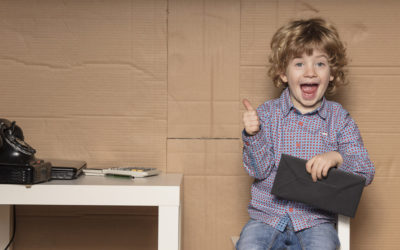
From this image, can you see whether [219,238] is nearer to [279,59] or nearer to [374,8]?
[279,59]

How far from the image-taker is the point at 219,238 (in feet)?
4.73

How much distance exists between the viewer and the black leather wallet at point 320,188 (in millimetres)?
991

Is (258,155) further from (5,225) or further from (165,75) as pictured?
(5,225)

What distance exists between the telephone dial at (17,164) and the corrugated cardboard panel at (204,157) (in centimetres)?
45

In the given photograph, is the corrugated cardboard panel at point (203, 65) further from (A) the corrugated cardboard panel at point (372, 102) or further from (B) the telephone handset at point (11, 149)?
(B) the telephone handset at point (11, 149)

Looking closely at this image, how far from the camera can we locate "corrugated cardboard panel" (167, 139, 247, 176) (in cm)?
143

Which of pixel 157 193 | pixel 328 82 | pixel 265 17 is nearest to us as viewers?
pixel 157 193

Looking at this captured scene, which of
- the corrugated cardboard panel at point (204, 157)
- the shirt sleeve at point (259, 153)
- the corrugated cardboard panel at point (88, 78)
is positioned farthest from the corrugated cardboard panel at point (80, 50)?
the shirt sleeve at point (259, 153)

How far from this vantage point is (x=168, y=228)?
3.53ft

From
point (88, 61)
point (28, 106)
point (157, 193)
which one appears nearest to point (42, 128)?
point (28, 106)

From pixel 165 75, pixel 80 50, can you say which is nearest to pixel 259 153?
pixel 165 75

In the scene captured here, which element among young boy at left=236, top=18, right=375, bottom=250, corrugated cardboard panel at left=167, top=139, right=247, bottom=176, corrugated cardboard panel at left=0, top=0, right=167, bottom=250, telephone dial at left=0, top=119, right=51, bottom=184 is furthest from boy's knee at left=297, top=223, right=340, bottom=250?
telephone dial at left=0, top=119, right=51, bottom=184

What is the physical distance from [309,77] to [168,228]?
56cm

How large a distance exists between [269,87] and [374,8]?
448 mm
